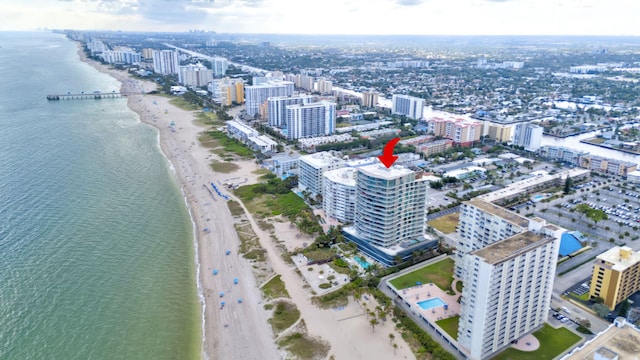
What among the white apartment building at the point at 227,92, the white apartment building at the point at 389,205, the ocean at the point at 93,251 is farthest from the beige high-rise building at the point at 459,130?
the white apartment building at the point at 227,92

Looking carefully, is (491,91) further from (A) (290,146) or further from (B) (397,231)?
(B) (397,231)

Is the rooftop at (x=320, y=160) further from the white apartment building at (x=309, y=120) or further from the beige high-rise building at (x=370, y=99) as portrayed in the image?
the beige high-rise building at (x=370, y=99)

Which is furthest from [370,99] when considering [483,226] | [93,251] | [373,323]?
[373,323]

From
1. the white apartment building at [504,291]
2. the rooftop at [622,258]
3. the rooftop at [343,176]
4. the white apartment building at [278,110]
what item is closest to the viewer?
the white apartment building at [504,291]

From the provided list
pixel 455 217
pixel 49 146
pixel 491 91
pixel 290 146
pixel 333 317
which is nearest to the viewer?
pixel 333 317

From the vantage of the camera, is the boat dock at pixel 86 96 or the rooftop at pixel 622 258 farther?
the boat dock at pixel 86 96

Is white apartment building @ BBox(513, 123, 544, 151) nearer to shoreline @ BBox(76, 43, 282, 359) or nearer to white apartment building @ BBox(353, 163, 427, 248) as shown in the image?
white apartment building @ BBox(353, 163, 427, 248)

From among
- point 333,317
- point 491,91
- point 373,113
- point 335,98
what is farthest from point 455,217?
point 491,91
